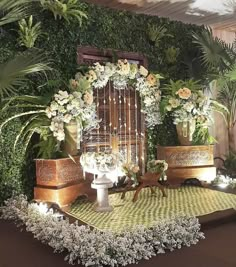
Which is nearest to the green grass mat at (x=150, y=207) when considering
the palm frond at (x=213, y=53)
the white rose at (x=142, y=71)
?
the white rose at (x=142, y=71)

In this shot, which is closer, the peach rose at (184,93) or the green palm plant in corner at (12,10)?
the green palm plant in corner at (12,10)

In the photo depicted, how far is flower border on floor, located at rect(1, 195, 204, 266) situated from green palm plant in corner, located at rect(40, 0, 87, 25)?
2522 millimetres

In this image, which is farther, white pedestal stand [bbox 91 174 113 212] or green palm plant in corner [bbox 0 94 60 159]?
green palm plant in corner [bbox 0 94 60 159]

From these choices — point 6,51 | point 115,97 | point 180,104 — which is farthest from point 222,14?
point 6,51

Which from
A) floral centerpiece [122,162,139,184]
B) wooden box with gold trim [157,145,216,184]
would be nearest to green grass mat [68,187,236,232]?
floral centerpiece [122,162,139,184]

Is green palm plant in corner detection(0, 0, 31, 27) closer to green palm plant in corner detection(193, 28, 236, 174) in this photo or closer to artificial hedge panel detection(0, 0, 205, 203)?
artificial hedge panel detection(0, 0, 205, 203)

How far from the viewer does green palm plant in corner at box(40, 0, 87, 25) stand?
4305 mm

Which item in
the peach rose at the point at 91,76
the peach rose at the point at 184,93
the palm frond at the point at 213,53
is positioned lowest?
the peach rose at the point at 184,93

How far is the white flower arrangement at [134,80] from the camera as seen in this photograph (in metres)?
4.66

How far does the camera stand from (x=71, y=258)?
8.37 ft

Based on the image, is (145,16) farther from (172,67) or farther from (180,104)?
(180,104)

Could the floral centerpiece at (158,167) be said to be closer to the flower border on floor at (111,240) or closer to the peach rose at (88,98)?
the peach rose at (88,98)

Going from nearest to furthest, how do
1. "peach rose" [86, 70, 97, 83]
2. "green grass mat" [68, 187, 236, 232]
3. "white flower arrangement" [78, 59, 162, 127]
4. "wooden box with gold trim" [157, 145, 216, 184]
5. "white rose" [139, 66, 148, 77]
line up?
"green grass mat" [68, 187, 236, 232] → "peach rose" [86, 70, 97, 83] → "white flower arrangement" [78, 59, 162, 127] → "white rose" [139, 66, 148, 77] → "wooden box with gold trim" [157, 145, 216, 184]

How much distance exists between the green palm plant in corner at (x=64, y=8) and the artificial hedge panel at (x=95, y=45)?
176 mm
